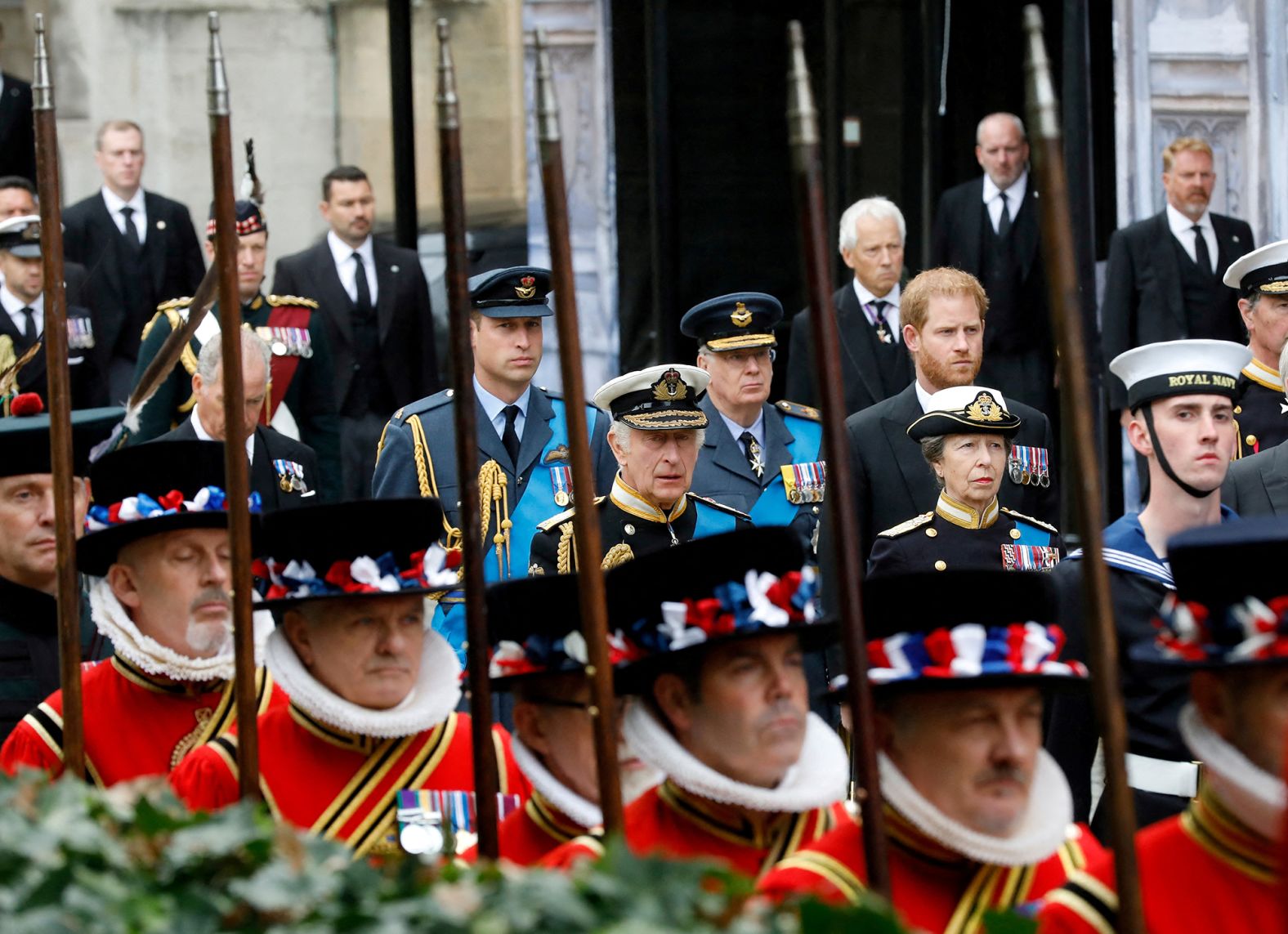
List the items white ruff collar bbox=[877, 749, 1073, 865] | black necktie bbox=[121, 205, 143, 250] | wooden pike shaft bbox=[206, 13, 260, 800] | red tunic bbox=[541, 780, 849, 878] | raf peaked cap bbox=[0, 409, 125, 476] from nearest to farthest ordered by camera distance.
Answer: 1. white ruff collar bbox=[877, 749, 1073, 865]
2. red tunic bbox=[541, 780, 849, 878]
3. wooden pike shaft bbox=[206, 13, 260, 800]
4. raf peaked cap bbox=[0, 409, 125, 476]
5. black necktie bbox=[121, 205, 143, 250]

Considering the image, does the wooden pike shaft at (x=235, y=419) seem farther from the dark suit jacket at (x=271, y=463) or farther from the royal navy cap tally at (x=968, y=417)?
the dark suit jacket at (x=271, y=463)

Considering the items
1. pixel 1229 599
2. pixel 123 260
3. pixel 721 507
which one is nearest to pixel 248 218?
pixel 123 260

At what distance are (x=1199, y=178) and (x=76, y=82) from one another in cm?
487

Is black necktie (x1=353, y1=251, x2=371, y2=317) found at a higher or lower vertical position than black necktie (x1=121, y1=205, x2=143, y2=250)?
lower

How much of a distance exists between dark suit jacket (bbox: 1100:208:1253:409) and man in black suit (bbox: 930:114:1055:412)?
31cm

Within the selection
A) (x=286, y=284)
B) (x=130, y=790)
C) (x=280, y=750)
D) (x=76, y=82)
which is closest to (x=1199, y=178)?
(x=286, y=284)

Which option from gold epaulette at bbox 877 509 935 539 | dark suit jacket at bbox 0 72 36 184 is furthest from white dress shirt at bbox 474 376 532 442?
dark suit jacket at bbox 0 72 36 184

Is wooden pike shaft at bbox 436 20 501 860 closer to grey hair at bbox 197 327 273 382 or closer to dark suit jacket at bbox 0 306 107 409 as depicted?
grey hair at bbox 197 327 273 382

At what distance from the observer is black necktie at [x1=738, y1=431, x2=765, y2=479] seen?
25.7ft

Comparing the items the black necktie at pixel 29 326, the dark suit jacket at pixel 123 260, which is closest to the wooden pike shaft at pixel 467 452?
the black necktie at pixel 29 326

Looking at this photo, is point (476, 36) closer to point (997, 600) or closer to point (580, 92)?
point (580, 92)

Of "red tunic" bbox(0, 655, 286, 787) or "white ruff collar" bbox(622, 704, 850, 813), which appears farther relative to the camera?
"red tunic" bbox(0, 655, 286, 787)

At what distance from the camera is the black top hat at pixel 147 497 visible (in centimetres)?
576

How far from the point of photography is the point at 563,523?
7.00m
